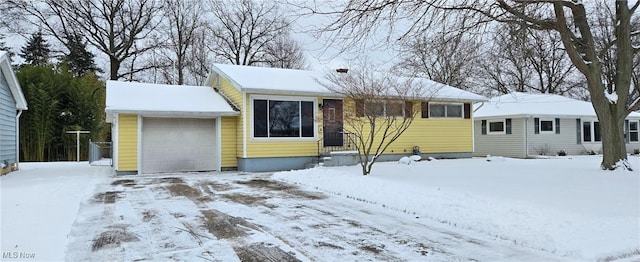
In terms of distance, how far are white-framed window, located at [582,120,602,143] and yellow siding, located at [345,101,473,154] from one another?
28.9ft

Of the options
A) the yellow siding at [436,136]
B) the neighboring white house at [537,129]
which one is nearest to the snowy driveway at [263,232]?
the yellow siding at [436,136]

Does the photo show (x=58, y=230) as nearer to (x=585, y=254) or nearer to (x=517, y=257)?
(x=517, y=257)

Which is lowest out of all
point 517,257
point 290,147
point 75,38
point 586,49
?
point 517,257

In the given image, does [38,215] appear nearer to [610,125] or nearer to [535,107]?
[610,125]

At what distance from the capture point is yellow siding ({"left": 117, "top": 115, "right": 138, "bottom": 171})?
42.4 feet

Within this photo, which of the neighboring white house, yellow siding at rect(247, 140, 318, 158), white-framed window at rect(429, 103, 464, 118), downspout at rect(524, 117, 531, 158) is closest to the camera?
yellow siding at rect(247, 140, 318, 158)

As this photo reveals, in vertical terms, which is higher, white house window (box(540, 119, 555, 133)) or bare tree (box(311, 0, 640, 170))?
bare tree (box(311, 0, 640, 170))

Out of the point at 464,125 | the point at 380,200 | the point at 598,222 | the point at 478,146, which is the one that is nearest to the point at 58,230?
the point at 380,200

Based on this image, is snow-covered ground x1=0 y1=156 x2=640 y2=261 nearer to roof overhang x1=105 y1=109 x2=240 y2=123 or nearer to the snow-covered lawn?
the snow-covered lawn

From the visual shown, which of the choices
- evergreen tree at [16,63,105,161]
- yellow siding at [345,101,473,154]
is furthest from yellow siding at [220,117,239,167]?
evergreen tree at [16,63,105,161]

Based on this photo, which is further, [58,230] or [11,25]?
[11,25]

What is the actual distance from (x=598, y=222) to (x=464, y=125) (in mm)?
12264

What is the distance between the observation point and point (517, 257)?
4.24 m

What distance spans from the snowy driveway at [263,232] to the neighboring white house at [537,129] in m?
15.4
